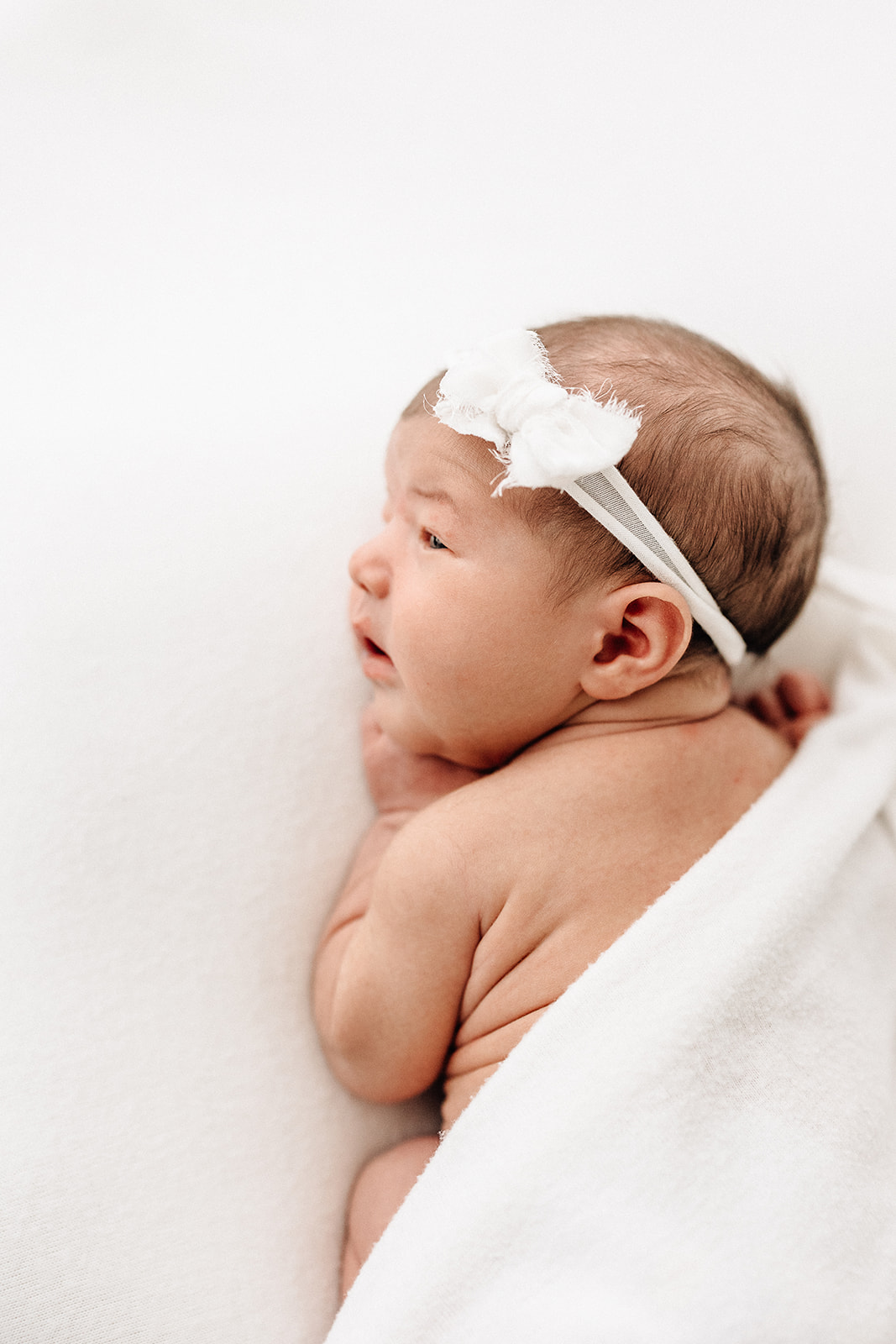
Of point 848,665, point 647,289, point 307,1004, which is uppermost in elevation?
point 647,289

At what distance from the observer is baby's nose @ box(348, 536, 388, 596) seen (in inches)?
47.3

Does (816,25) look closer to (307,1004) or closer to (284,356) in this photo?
(284,356)

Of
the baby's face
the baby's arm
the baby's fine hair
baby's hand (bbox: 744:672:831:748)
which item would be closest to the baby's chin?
the baby's face

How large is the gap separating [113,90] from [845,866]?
161 cm

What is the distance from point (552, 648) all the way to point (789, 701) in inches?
20.1

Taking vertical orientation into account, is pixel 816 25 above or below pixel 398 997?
above

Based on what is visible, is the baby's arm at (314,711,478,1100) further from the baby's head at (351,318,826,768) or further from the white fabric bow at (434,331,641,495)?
the white fabric bow at (434,331,641,495)

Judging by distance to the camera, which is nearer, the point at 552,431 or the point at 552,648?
the point at 552,431

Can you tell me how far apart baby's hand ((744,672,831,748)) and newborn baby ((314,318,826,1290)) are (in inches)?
10.7

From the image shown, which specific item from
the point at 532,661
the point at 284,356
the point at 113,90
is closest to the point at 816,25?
the point at 284,356

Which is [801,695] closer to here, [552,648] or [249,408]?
[552,648]

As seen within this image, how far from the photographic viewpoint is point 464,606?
1.11 metres

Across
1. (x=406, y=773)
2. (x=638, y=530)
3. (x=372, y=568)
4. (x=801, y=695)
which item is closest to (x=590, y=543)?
(x=638, y=530)

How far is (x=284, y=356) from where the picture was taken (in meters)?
1.51
